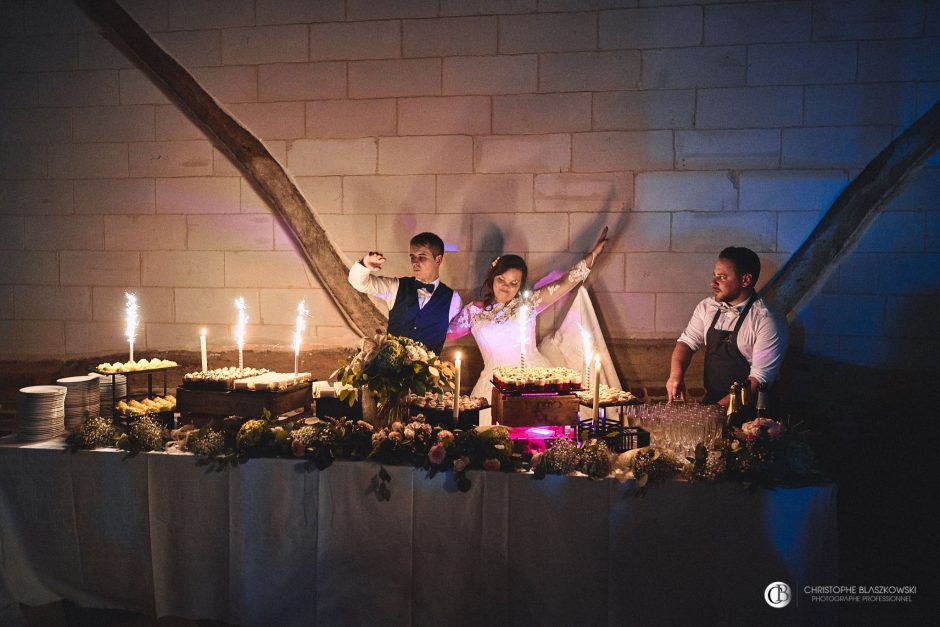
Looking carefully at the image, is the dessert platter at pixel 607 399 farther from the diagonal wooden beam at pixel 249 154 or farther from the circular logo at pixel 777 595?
the diagonal wooden beam at pixel 249 154

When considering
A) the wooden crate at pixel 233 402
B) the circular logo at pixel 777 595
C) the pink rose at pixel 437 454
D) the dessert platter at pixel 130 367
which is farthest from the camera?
the dessert platter at pixel 130 367

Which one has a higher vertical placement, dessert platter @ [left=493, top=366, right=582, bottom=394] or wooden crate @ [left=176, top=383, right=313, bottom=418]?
dessert platter @ [left=493, top=366, right=582, bottom=394]

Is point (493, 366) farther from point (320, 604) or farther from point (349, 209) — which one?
point (320, 604)

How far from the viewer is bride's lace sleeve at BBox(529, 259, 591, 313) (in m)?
4.45

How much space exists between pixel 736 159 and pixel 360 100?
→ 2858 millimetres

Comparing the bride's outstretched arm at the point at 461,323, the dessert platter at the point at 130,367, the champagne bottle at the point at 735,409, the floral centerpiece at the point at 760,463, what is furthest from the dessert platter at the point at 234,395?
the champagne bottle at the point at 735,409

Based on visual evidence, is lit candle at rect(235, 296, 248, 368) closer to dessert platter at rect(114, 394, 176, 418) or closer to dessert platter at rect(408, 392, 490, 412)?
dessert platter at rect(114, 394, 176, 418)

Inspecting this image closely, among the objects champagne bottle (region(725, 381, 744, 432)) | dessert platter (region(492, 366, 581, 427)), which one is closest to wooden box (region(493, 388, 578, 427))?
dessert platter (region(492, 366, 581, 427))

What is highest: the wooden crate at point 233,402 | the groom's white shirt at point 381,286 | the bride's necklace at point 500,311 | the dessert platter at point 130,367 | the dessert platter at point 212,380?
the groom's white shirt at point 381,286

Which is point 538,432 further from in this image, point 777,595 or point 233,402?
point 233,402

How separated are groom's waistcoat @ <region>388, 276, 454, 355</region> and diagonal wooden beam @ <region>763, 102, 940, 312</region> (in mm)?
2355

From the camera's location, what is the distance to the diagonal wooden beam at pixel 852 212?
434 centimetres

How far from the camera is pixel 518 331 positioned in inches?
169

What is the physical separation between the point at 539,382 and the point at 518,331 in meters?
1.41
